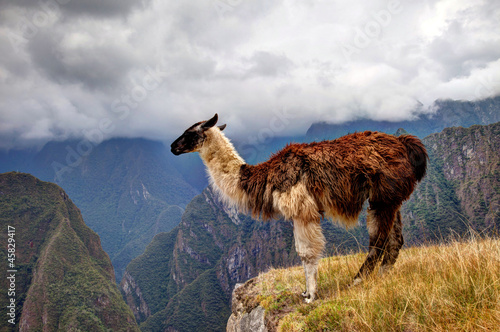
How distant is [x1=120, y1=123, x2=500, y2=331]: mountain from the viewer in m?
87.8

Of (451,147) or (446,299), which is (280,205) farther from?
(451,147)

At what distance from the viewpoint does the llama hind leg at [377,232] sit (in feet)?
13.2

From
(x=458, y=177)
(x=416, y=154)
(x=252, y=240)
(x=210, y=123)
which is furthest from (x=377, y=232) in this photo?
(x=252, y=240)

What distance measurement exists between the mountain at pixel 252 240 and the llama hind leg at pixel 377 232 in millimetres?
42813

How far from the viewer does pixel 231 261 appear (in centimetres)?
16512

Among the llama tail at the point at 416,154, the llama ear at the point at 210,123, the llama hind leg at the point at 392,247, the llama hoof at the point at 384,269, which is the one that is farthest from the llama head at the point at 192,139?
the llama hoof at the point at 384,269

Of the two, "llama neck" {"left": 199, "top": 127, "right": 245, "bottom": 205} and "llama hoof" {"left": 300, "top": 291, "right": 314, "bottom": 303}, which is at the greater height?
"llama neck" {"left": 199, "top": 127, "right": 245, "bottom": 205}

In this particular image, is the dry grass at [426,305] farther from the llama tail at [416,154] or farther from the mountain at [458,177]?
the mountain at [458,177]

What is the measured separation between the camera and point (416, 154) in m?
4.18

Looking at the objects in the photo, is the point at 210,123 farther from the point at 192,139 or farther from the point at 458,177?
the point at 458,177

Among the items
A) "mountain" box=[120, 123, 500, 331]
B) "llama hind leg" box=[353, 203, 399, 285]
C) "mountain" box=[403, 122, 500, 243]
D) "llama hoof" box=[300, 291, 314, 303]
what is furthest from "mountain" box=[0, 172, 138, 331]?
"mountain" box=[403, 122, 500, 243]

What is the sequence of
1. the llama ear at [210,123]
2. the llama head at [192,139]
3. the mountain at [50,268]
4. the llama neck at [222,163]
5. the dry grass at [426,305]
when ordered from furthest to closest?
the mountain at [50,268]
the llama head at [192,139]
the llama ear at [210,123]
the llama neck at [222,163]
the dry grass at [426,305]

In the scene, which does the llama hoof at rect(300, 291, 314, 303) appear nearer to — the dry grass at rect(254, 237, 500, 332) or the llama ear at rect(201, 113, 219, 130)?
the dry grass at rect(254, 237, 500, 332)

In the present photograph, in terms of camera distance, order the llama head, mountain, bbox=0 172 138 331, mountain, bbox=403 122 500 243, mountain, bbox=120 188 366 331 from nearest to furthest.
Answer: the llama head
mountain, bbox=0 172 138 331
mountain, bbox=403 122 500 243
mountain, bbox=120 188 366 331
